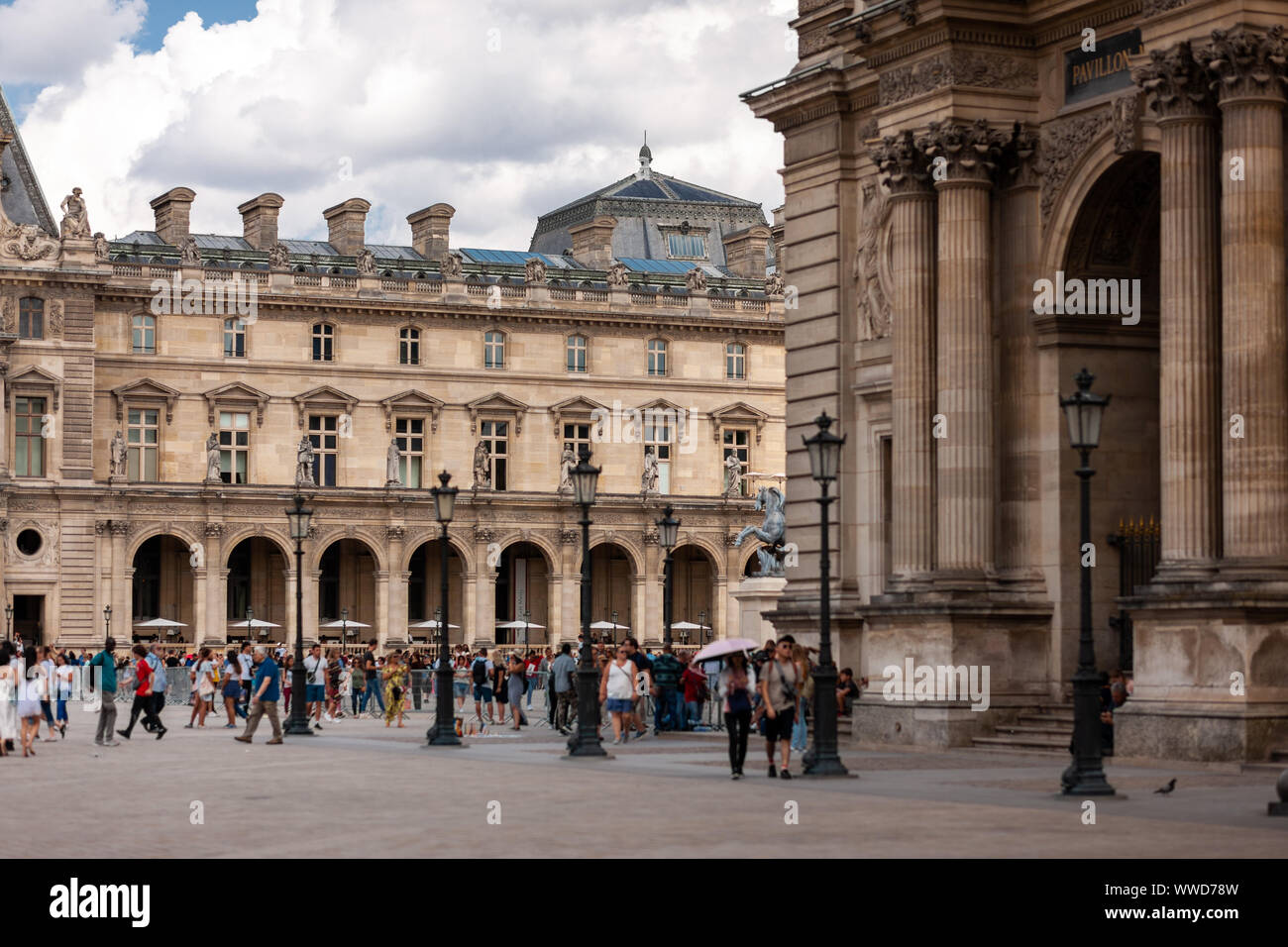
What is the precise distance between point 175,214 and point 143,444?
A: 12242 mm

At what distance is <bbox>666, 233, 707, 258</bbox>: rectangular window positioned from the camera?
4599 inches

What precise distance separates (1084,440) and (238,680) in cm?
2577

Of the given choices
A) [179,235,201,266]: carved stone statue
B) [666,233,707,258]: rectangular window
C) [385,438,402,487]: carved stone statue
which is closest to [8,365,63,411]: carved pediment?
[179,235,201,266]: carved stone statue

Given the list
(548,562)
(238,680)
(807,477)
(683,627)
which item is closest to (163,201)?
(548,562)

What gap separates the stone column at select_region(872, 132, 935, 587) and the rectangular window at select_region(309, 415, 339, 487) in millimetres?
64617

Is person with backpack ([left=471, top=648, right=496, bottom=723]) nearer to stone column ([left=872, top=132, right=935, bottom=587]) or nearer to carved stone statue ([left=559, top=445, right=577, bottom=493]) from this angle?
stone column ([left=872, top=132, right=935, bottom=587])

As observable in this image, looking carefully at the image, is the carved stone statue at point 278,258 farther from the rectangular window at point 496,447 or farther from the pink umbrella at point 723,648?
the pink umbrella at point 723,648

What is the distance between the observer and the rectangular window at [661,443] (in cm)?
10012

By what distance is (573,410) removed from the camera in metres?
98.7

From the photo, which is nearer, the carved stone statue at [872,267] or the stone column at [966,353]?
the stone column at [966,353]

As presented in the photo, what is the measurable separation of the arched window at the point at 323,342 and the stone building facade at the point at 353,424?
10 centimetres

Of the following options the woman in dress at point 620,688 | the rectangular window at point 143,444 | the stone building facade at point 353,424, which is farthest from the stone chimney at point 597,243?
the woman in dress at point 620,688

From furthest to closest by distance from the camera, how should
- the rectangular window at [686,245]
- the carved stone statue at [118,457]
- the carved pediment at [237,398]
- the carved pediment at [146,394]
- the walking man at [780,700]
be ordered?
the rectangular window at [686,245], the carved pediment at [237,398], the carved pediment at [146,394], the carved stone statue at [118,457], the walking man at [780,700]

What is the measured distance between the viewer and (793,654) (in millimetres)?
29547
